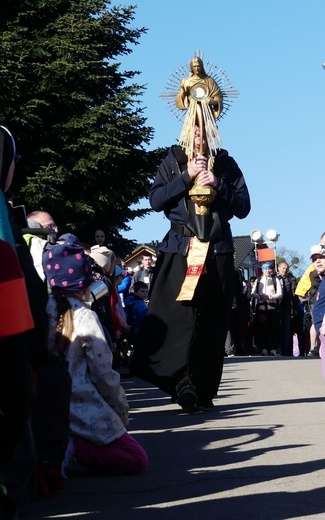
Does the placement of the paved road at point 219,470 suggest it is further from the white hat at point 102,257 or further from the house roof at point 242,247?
the house roof at point 242,247

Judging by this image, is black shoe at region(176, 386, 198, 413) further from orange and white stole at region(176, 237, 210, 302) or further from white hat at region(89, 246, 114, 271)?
white hat at region(89, 246, 114, 271)

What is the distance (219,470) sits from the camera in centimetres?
702

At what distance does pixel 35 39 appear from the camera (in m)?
41.9

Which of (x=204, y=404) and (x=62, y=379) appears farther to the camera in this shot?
(x=204, y=404)

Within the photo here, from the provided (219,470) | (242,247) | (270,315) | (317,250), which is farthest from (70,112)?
(242,247)

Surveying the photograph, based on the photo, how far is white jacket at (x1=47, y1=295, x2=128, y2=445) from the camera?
668 centimetres

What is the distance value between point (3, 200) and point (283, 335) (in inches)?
876

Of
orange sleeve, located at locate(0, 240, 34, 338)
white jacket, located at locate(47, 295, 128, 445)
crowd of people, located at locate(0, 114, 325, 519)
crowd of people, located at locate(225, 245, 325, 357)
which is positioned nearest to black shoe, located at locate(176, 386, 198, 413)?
crowd of people, located at locate(0, 114, 325, 519)

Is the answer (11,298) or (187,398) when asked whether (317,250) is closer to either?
(187,398)

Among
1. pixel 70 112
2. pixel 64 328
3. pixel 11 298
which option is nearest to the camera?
pixel 11 298

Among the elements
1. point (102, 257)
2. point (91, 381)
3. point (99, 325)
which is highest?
point (102, 257)

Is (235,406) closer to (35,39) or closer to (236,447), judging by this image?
(236,447)

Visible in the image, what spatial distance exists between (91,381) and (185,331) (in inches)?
137

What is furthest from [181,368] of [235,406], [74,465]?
[74,465]
